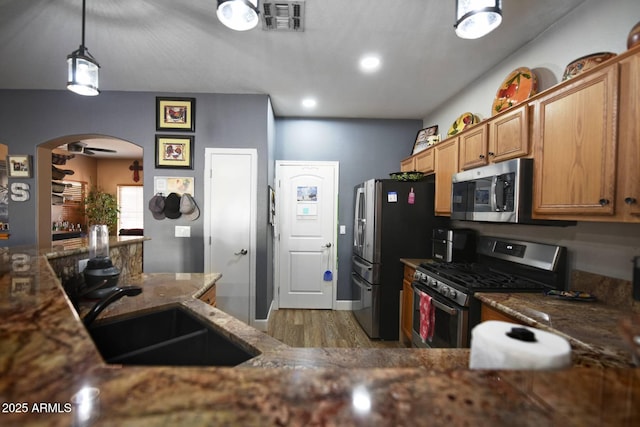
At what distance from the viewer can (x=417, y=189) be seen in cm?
307

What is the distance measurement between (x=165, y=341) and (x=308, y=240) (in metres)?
2.82

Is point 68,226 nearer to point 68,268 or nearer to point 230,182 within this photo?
point 230,182

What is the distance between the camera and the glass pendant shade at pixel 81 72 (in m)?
1.65

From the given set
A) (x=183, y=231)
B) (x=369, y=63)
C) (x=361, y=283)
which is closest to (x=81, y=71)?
(x=183, y=231)

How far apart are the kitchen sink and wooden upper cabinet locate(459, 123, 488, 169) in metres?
2.26

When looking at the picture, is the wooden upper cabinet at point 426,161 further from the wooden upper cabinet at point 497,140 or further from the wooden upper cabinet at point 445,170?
the wooden upper cabinet at point 497,140

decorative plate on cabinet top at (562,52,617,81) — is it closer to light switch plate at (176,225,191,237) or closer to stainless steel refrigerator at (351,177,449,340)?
stainless steel refrigerator at (351,177,449,340)

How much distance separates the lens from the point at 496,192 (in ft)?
6.58

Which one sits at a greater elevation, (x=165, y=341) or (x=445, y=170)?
(x=445, y=170)

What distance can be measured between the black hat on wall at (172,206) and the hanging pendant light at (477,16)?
3010mm

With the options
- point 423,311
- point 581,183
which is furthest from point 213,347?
point 581,183

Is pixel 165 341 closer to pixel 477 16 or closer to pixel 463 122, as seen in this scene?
pixel 477 16

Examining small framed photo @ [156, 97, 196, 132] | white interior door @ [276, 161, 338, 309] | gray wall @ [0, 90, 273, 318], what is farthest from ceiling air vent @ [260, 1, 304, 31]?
white interior door @ [276, 161, 338, 309]

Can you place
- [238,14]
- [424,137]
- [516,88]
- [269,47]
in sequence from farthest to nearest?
[424,137], [269,47], [516,88], [238,14]
